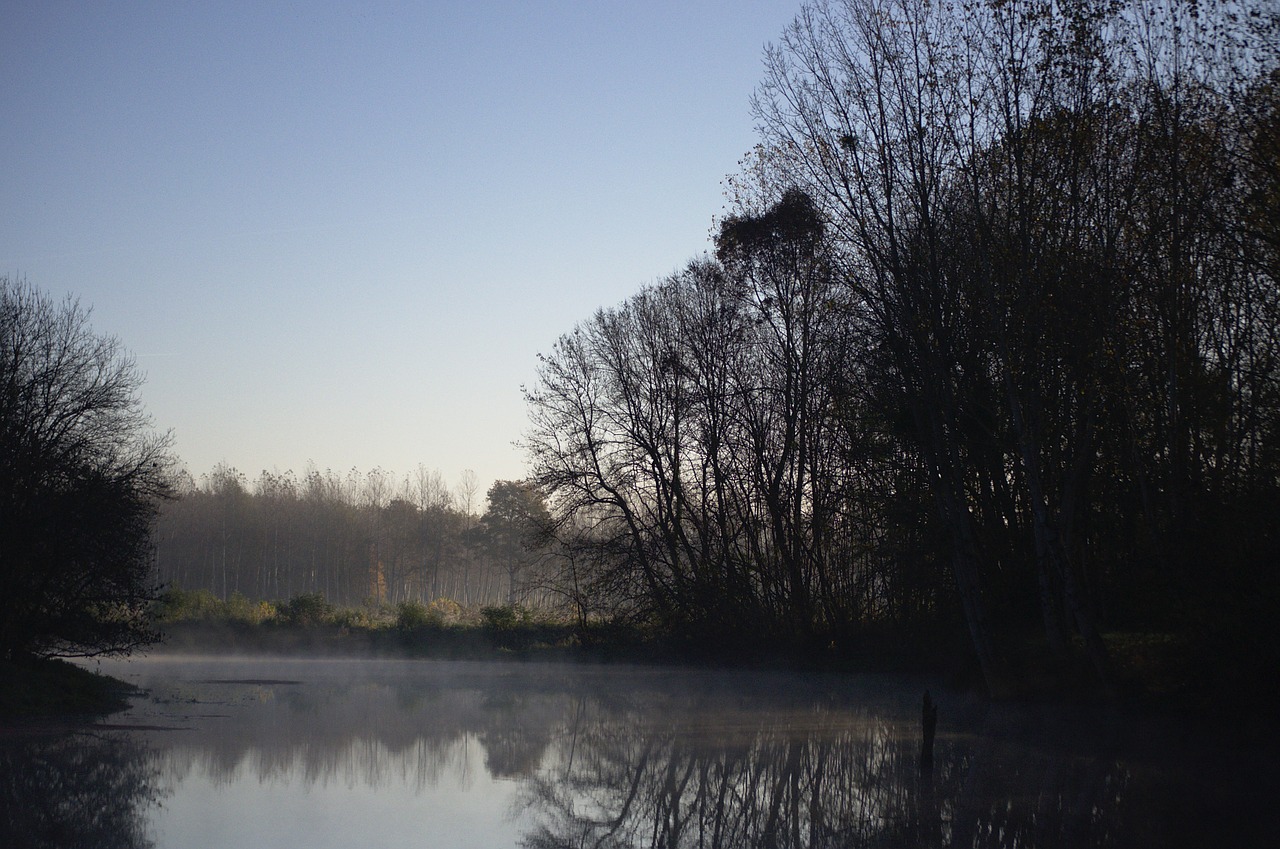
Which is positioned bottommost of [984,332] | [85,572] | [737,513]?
[85,572]

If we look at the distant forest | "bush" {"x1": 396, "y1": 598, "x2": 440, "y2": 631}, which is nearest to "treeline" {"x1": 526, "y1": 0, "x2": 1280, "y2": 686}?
the distant forest

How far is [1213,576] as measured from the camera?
1277cm

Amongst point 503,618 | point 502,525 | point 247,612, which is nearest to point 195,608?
point 247,612

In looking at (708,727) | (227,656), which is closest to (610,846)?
(708,727)

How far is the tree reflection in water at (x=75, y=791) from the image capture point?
8.67m

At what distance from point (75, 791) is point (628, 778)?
608 centimetres

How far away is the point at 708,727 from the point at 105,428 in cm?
1343

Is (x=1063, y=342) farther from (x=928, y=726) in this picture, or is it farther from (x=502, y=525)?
(x=502, y=525)

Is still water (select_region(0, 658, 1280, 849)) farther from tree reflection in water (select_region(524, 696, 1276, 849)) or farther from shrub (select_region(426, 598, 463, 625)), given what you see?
shrub (select_region(426, 598, 463, 625))

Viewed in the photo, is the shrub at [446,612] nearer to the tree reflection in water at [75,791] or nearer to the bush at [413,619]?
the bush at [413,619]

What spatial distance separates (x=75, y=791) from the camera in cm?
1072

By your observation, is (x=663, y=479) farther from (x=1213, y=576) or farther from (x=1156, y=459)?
(x=1213, y=576)

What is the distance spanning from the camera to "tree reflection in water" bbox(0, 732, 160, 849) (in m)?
8.67

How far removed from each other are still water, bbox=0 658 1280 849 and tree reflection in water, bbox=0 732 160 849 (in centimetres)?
4
